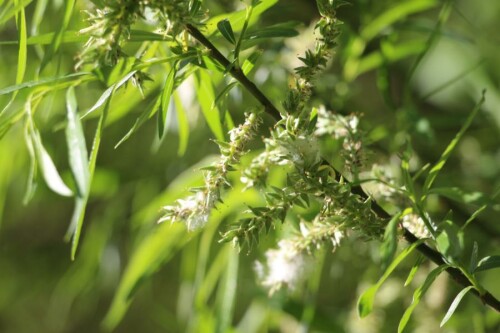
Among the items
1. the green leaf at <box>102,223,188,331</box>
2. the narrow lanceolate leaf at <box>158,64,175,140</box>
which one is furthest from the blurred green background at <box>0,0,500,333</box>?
the narrow lanceolate leaf at <box>158,64,175,140</box>

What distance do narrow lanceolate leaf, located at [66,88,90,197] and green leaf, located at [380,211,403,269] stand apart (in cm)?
17

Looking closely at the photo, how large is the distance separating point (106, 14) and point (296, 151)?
109 millimetres

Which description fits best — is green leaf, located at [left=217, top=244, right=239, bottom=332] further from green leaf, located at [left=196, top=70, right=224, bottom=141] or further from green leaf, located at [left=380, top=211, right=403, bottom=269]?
green leaf, located at [left=380, top=211, right=403, bottom=269]

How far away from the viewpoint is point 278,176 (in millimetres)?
713

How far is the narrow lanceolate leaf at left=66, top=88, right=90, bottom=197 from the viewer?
17.5 inches

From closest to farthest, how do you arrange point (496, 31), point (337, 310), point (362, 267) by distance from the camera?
1. point (362, 267)
2. point (337, 310)
3. point (496, 31)

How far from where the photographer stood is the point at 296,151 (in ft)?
1.25

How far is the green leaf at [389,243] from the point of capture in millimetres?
377

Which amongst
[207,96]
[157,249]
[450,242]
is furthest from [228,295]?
[450,242]

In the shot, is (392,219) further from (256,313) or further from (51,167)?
(256,313)

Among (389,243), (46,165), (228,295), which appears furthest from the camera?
(228,295)

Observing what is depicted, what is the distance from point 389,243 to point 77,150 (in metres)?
0.19

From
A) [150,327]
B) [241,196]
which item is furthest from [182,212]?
[150,327]

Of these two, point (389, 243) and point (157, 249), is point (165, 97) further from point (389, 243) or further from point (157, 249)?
point (157, 249)
